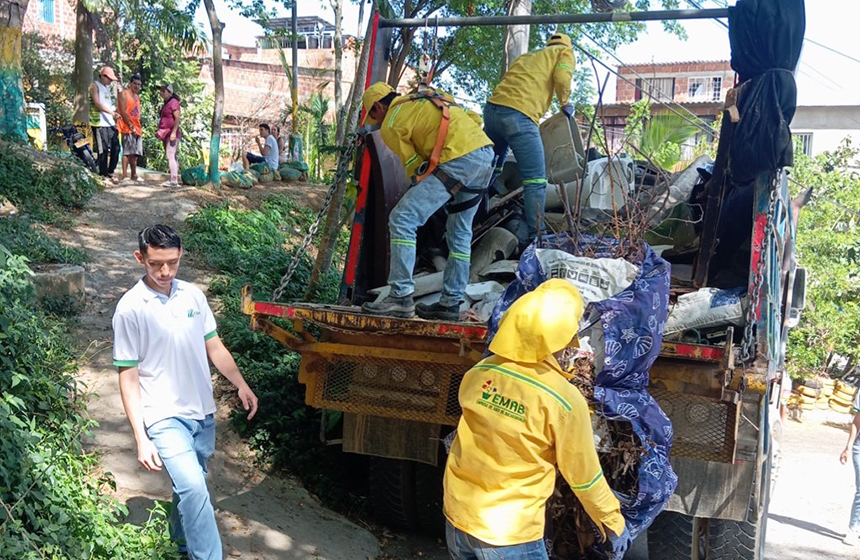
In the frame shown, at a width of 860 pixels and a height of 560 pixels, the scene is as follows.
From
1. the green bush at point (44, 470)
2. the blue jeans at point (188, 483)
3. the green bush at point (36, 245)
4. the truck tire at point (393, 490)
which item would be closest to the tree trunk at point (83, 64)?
the green bush at point (36, 245)

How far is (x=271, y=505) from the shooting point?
15.1 feet

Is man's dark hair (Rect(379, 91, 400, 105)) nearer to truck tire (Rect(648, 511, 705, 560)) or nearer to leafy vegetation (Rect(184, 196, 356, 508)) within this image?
leafy vegetation (Rect(184, 196, 356, 508))

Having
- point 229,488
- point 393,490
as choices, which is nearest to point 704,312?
point 393,490

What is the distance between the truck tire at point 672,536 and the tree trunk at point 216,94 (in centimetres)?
848

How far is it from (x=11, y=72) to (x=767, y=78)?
32.1 feet

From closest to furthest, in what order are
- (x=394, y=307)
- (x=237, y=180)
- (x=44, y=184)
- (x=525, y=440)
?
1. (x=525, y=440)
2. (x=394, y=307)
3. (x=44, y=184)
4. (x=237, y=180)

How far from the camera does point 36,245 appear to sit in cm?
679

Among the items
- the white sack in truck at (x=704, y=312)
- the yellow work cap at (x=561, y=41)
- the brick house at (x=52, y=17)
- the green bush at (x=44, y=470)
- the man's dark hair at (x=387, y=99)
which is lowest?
the green bush at (x=44, y=470)

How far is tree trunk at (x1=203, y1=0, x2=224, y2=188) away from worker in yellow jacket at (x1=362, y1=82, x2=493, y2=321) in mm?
7110

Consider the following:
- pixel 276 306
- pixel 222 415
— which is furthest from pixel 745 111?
pixel 222 415

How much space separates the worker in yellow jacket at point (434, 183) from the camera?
13.8 ft

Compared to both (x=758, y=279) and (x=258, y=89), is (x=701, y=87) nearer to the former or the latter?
(x=258, y=89)

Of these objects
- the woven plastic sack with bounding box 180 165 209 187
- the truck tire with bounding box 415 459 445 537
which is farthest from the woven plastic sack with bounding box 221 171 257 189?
the truck tire with bounding box 415 459 445 537

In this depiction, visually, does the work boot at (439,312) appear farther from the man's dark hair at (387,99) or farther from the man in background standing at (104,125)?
the man in background standing at (104,125)
